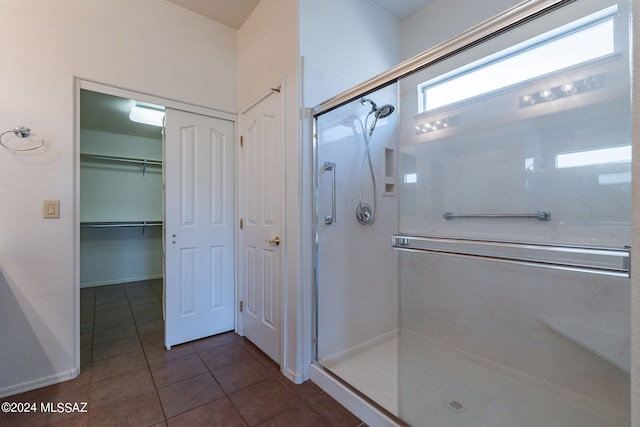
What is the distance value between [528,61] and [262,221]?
84.7 inches

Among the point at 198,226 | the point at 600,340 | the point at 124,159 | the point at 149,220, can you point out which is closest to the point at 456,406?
the point at 600,340

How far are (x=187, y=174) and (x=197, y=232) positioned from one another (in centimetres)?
51

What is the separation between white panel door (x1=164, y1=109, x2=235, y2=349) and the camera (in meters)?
2.28

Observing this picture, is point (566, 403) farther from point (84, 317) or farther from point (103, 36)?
point (84, 317)

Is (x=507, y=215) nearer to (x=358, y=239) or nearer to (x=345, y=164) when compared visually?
(x=358, y=239)

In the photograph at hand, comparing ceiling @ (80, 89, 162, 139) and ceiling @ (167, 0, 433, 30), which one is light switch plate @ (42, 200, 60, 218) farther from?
ceiling @ (167, 0, 433, 30)

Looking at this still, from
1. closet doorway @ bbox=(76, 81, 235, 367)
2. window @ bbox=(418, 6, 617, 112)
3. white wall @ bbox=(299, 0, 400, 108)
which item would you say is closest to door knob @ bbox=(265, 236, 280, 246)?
closet doorway @ bbox=(76, 81, 235, 367)

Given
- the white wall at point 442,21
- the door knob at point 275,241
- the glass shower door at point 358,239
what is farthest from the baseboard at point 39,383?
the white wall at point 442,21

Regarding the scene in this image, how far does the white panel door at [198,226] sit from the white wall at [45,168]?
1.84 feet

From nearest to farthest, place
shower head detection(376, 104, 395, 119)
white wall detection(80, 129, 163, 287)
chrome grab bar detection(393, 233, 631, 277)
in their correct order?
chrome grab bar detection(393, 233, 631, 277) < shower head detection(376, 104, 395, 119) < white wall detection(80, 129, 163, 287)

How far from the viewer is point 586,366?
1.53 m

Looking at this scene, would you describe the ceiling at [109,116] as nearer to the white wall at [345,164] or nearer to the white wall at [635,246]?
the white wall at [345,164]

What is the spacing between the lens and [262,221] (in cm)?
224

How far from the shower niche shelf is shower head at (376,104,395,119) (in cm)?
174
